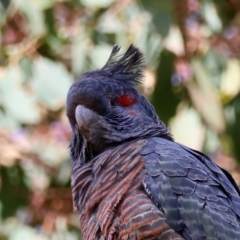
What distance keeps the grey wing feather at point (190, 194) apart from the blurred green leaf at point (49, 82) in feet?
5.53

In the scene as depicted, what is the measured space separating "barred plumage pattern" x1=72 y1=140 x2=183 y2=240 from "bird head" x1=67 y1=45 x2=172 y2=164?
0.10m

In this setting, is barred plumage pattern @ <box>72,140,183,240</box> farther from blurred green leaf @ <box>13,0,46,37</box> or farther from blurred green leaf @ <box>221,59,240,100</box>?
blurred green leaf @ <box>221,59,240,100</box>

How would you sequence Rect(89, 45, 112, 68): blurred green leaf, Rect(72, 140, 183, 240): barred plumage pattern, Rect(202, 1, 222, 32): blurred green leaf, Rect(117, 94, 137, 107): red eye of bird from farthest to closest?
Rect(202, 1, 222, 32): blurred green leaf < Rect(89, 45, 112, 68): blurred green leaf < Rect(117, 94, 137, 107): red eye of bird < Rect(72, 140, 183, 240): barred plumage pattern

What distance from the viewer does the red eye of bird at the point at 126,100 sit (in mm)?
3127

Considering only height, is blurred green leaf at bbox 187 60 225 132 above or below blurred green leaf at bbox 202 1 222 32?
below

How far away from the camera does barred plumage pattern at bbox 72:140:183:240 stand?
2451 mm

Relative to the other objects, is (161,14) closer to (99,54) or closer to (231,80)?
(99,54)

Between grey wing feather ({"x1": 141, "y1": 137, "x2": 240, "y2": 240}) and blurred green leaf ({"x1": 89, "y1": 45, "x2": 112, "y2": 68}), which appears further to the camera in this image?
blurred green leaf ({"x1": 89, "y1": 45, "x2": 112, "y2": 68})

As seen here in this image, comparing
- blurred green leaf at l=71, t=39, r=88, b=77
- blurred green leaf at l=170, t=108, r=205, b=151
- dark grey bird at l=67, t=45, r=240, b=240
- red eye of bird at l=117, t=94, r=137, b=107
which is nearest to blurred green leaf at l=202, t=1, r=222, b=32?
blurred green leaf at l=170, t=108, r=205, b=151

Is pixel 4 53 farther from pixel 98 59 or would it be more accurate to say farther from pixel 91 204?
pixel 91 204

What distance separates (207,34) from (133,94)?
1.89 metres

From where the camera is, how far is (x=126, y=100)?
10.3ft

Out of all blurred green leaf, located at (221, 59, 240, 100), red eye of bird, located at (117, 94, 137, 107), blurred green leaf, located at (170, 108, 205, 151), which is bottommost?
blurred green leaf, located at (170, 108, 205, 151)

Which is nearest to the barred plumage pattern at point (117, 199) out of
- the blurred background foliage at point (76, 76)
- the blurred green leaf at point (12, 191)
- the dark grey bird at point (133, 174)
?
the dark grey bird at point (133, 174)
